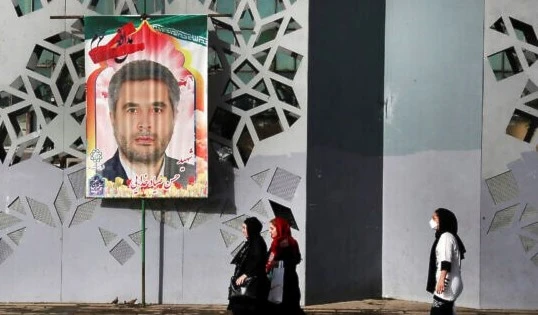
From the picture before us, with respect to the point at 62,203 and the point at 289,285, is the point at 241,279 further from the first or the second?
the point at 62,203

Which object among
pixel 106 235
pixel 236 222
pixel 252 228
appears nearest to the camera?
pixel 252 228

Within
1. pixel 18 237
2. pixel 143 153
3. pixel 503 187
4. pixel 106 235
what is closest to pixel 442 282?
pixel 503 187

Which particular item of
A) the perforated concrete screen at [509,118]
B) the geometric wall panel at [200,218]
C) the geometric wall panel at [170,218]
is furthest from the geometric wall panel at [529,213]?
the geometric wall panel at [170,218]

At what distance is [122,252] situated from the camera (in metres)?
15.9

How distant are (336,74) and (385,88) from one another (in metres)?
1.02

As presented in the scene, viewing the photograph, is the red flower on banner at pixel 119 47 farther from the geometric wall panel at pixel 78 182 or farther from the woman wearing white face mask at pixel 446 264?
the woman wearing white face mask at pixel 446 264

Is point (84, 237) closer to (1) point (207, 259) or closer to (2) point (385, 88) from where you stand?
(1) point (207, 259)

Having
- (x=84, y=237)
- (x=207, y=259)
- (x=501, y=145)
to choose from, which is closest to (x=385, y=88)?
(x=501, y=145)

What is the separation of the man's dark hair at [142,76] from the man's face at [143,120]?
0.20 ft

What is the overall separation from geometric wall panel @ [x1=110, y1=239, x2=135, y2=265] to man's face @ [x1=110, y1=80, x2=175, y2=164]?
1.32m

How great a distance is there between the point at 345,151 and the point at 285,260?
14.6 ft

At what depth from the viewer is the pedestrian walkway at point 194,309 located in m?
15.2

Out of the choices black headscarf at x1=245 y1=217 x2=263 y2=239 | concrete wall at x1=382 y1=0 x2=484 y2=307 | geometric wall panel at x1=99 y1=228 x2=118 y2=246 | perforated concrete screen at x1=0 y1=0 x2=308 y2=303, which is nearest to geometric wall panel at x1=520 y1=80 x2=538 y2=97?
concrete wall at x1=382 y1=0 x2=484 y2=307

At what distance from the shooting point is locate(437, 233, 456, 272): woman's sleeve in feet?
36.2
